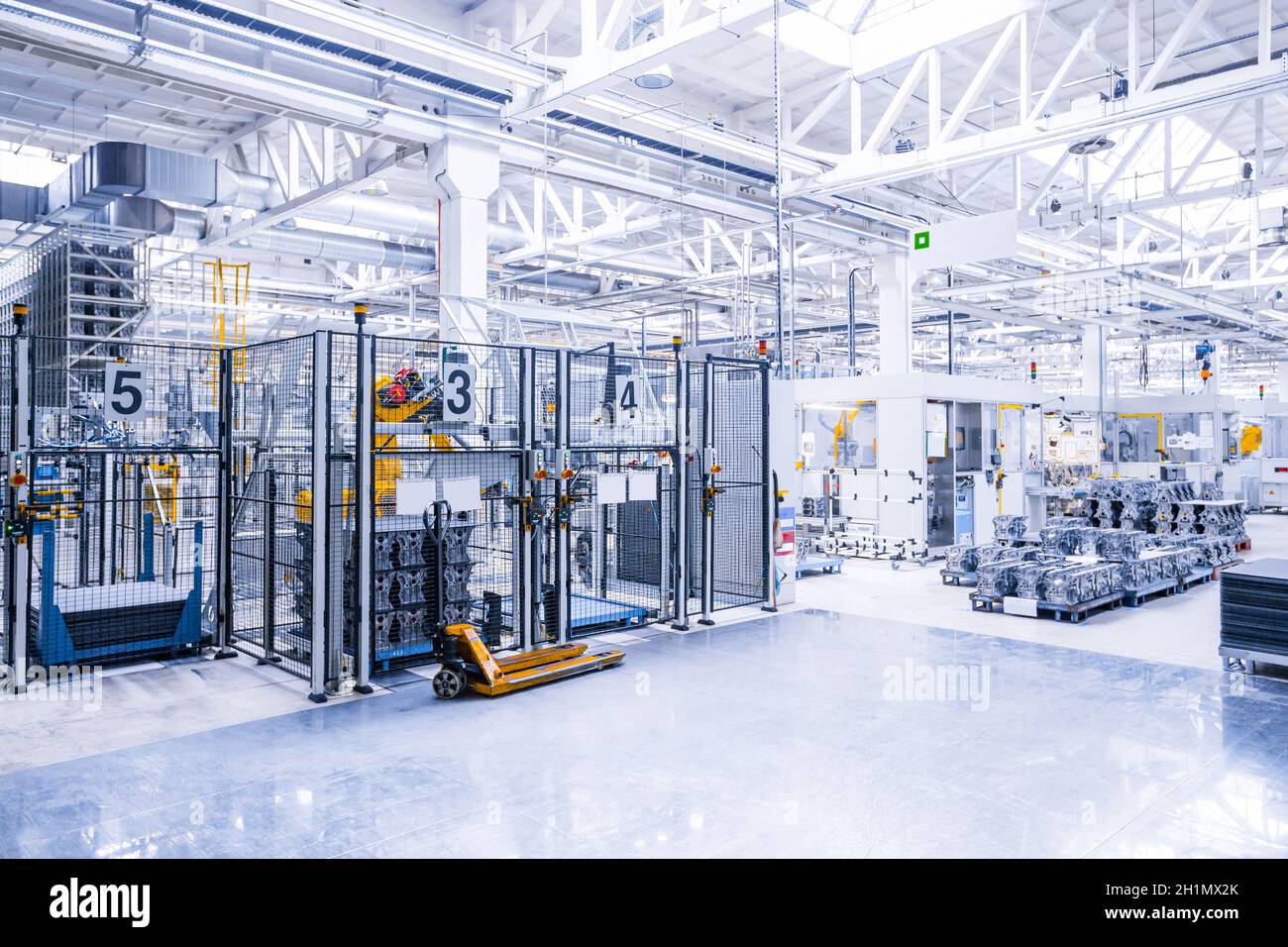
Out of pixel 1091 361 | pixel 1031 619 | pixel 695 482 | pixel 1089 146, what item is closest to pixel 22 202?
pixel 695 482

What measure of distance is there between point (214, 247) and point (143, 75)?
567cm

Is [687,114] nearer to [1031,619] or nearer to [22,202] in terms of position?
[1031,619]

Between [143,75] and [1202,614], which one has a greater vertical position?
[143,75]

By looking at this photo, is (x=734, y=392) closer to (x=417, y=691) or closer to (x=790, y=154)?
(x=790, y=154)

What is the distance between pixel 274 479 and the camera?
276 inches

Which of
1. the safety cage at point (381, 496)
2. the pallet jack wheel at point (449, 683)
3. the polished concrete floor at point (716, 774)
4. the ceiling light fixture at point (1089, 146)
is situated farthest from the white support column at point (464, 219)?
Answer: the ceiling light fixture at point (1089, 146)

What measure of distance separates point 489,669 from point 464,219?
4.96 meters

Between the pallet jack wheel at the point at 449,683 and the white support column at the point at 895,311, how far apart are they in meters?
10.5

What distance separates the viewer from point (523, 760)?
4938 millimetres

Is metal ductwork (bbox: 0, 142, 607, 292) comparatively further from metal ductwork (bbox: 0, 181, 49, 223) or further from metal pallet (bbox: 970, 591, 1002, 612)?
metal pallet (bbox: 970, 591, 1002, 612)

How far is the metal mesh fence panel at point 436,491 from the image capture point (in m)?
6.77

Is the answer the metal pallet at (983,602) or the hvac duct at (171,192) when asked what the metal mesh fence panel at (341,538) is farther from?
the metal pallet at (983,602)
